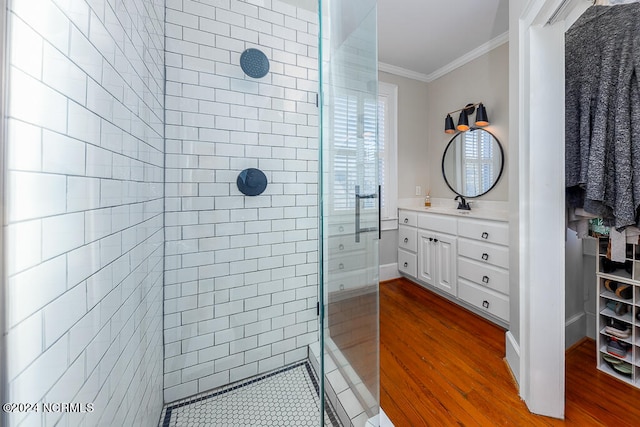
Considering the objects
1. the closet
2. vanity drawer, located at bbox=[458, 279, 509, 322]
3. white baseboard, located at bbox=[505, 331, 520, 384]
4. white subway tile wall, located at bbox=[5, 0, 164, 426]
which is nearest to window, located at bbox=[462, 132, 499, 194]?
vanity drawer, located at bbox=[458, 279, 509, 322]

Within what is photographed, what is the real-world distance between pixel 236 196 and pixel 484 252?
6.34 ft

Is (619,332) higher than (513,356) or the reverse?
higher

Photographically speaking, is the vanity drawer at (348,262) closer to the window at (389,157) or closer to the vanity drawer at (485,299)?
the vanity drawer at (485,299)

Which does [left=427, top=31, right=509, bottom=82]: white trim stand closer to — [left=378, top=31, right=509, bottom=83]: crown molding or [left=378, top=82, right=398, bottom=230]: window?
[left=378, top=31, right=509, bottom=83]: crown molding

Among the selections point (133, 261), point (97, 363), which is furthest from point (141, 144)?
point (97, 363)

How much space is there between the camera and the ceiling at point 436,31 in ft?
6.58

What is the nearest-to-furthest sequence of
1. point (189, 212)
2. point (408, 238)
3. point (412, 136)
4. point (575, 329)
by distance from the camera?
point (189, 212) → point (575, 329) → point (408, 238) → point (412, 136)

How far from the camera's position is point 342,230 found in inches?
49.5

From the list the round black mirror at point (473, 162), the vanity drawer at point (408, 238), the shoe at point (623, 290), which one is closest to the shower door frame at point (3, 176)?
the shoe at point (623, 290)

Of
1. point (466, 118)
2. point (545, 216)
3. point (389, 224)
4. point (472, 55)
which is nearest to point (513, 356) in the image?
point (545, 216)

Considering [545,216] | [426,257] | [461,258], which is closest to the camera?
[545,216]

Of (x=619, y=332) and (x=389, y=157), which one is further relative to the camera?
(x=389, y=157)

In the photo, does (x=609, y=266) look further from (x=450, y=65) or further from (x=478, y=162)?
(x=450, y=65)

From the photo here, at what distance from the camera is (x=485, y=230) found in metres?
1.99
